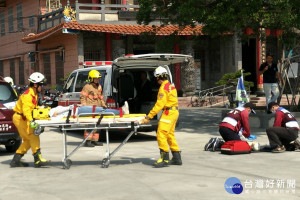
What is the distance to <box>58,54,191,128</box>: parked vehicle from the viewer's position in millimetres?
12867

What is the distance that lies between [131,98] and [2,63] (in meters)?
25.8

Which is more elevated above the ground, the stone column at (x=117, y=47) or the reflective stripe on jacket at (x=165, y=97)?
the stone column at (x=117, y=47)

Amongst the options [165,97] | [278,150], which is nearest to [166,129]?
[165,97]

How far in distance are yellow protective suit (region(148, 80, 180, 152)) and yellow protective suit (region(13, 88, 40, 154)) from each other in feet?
6.94

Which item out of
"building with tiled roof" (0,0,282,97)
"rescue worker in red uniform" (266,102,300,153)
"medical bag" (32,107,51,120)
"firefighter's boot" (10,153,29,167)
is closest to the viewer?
"medical bag" (32,107,51,120)

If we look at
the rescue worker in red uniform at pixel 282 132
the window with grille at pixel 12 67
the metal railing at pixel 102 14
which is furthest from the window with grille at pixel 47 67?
the rescue worker in red uniform at pixel 282 132

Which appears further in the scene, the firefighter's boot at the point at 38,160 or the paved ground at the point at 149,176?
the firefighter's boot at the point at 38,160

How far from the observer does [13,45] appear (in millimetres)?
35250

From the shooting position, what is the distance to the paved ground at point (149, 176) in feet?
23.4

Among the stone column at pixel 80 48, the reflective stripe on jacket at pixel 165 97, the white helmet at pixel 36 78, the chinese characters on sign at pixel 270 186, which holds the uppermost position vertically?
the stone column at pixel 80 48

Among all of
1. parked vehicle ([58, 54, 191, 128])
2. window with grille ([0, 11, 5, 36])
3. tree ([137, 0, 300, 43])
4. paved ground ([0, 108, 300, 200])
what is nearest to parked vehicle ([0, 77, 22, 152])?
paved ground ([0, 108, 300, 200])

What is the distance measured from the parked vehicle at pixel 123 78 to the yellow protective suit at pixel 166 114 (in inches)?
118

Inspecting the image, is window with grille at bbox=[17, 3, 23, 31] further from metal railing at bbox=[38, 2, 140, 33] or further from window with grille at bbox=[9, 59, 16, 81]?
metal railing at bbox=[38, 2, 140, 33]

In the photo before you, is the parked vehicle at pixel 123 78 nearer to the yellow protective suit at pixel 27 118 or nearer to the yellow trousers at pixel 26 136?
the yellow protective suit at pixel 27 118
